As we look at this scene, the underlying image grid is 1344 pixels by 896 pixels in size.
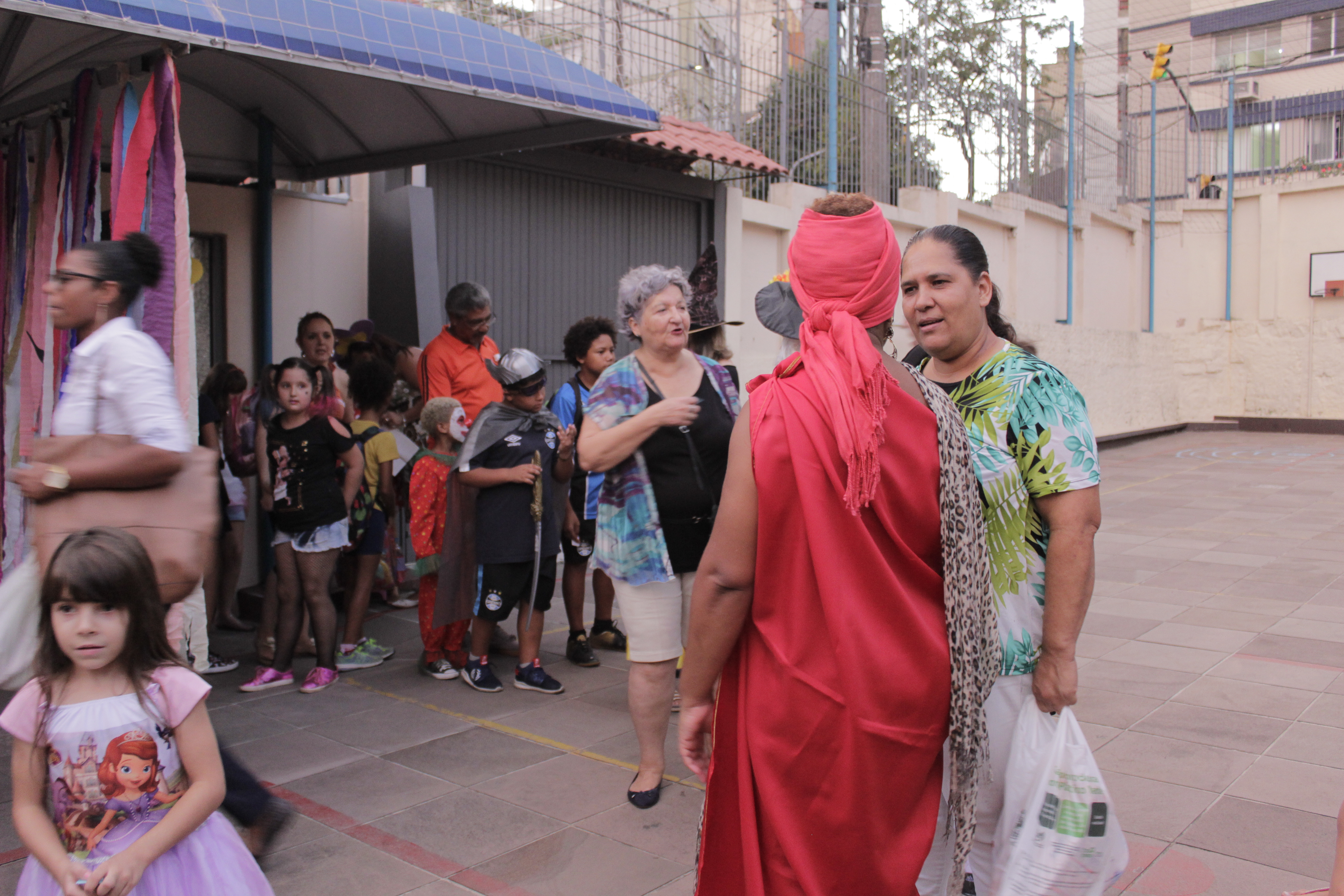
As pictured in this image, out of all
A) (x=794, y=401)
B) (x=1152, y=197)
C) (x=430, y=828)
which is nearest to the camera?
(x=794, y=401)

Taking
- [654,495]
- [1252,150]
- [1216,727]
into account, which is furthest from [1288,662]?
[1252,150]

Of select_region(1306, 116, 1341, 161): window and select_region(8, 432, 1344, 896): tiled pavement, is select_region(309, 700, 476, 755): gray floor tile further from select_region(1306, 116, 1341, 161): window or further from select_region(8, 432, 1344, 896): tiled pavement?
select_region(1306, 116, 1341, 161): window

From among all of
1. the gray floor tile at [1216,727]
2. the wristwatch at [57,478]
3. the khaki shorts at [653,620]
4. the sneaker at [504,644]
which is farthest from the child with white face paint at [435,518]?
the gray floor tile at [1216,727]

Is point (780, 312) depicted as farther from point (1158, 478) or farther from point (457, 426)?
point (1158, 478)

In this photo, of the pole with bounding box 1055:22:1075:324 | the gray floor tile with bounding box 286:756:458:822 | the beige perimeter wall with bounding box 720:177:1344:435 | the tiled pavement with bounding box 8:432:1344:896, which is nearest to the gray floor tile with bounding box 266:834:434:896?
the tiled pavement with bounding box 8:432:1344:896

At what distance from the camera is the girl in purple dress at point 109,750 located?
227cm

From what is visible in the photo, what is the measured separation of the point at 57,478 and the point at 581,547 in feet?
11.0

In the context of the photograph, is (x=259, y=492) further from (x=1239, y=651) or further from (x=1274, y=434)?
(x=1274, y=434)

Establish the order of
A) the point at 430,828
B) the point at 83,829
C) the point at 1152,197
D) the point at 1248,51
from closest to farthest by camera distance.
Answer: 1. the point at 83,829
2. the point at 430,828
3. the point at 1152,197
4. the point at 1248,51

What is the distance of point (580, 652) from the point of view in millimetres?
5688

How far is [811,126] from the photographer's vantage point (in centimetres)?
1173

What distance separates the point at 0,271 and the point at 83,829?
4.25m

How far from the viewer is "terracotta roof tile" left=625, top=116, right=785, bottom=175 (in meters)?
8.69

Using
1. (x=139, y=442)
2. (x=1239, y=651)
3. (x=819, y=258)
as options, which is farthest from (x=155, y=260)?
(x=1239, y=651)
